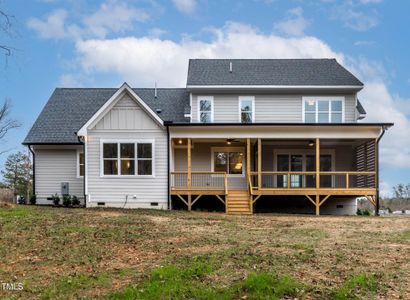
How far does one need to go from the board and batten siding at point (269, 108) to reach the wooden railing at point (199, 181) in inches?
119

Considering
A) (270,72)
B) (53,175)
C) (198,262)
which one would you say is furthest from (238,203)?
(198,262)

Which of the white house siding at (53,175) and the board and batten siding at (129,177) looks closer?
the board and batten siding at (129,177)

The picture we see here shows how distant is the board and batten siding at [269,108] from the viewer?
73.9 feet

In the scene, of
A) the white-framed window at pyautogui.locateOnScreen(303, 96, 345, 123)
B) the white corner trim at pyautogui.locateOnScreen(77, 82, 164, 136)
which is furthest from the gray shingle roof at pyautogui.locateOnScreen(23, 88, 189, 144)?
the white-framed window at pyautogui.locateOnScreen(303, 96, 345, 123)

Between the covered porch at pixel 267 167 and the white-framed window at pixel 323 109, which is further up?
the white-framed window at pixel 323 109

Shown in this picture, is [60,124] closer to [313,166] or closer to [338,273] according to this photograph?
[313,166]

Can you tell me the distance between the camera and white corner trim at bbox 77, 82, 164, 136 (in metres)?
19.5

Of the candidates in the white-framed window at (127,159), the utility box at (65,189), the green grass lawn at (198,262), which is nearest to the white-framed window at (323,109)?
the white-framed window at (127,159)

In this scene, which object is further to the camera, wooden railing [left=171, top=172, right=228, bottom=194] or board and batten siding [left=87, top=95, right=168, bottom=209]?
wooden railing [left=171, top=172, right=228, bottom=194]

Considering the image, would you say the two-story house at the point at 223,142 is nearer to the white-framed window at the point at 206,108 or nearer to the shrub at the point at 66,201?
the white-framed window at the point at 206,108

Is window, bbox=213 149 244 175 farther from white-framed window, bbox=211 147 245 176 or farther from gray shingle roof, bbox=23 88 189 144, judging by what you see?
gray shingle roof, bbox=23 88 189 144

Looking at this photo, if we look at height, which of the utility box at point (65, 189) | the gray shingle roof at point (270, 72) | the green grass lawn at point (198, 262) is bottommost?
the green grass lawn at point (198, 262)

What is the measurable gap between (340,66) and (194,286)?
21.1 metres

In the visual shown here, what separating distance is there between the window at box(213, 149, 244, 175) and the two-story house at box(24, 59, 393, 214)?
0.18ft
